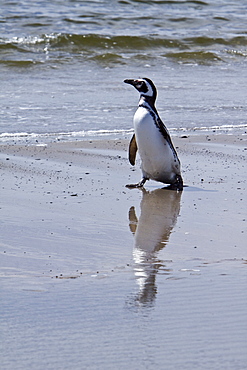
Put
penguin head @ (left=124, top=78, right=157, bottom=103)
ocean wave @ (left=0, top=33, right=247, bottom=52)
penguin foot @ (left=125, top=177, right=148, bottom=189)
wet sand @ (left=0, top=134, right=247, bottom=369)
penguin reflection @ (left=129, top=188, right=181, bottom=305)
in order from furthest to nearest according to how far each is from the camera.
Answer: ocean wave @ (left=0, top=33, right=247, bottom=52), penguin head @ (left=124, top=78, right=157, bottom=103), penguin foot @ (left=125, top=177, right=148, bottom=189), penguin reflection @ (left=129, top=188, right=181, bottom=305), wet sand @ (left=0, top=134, right=247, bottom=369)

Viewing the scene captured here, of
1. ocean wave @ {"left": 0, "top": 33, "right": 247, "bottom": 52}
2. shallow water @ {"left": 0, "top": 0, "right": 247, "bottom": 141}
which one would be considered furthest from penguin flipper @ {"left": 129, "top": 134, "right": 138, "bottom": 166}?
ocean wave @ {"left": 0, "top": 33, "right": 247, "bottom": 52}

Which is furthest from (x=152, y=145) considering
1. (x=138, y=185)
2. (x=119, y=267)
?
(x=119, y=267)

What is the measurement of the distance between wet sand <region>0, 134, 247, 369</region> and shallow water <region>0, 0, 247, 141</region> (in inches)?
92.7

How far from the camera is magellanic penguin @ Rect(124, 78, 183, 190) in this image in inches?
223

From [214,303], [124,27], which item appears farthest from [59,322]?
[124,27]

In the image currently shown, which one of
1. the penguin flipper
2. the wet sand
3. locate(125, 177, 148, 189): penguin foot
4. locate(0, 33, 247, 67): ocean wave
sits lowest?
locate(0, 33, 247, 67): ocean wave

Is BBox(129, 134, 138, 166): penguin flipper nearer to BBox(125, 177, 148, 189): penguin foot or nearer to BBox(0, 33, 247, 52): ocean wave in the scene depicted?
BBox(125, 177, 148, 189): penguin foot

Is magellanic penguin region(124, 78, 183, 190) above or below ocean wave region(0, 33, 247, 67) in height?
above

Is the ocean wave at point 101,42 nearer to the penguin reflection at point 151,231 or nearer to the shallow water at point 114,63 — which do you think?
the shallow water at point 114,63

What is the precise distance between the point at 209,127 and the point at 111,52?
6.54 m

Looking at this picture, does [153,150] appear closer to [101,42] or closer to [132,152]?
[132,152]

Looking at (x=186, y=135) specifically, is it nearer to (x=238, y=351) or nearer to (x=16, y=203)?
(x=16, y=203)

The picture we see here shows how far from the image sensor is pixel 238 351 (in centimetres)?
242

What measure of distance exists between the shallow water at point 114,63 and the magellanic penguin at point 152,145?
6.07ft
